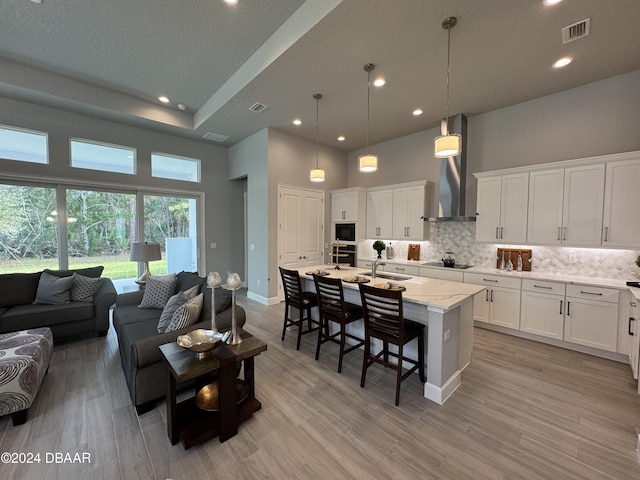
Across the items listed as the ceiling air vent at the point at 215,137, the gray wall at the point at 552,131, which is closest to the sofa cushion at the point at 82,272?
the ceiling air vent at the point at 215,137

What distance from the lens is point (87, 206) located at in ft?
15.6

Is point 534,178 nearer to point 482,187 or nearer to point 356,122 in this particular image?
point 482,187

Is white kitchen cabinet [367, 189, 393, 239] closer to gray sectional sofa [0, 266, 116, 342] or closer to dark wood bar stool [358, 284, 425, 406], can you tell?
dark wood bar stool [358, 284, 425, 406]

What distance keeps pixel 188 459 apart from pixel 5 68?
533 centimetres

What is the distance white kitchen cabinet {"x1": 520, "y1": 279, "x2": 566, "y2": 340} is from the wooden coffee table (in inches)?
144

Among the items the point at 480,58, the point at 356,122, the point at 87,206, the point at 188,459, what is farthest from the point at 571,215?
the point at 87,206

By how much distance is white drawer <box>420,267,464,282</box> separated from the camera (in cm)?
416

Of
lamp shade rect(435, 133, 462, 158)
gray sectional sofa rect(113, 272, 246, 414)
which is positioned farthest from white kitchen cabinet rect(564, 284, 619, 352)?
gray sectional sofa rect(113, 272, 246, 414)

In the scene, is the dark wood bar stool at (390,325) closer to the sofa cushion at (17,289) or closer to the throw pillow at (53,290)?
the throw pillow at (53,290)

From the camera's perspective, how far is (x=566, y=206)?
136 inches

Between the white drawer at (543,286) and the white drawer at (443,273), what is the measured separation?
0.82 m

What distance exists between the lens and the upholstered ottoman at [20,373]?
6.32ft

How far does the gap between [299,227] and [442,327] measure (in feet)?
12.8

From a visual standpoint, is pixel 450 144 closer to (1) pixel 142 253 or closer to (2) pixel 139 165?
(1) pixel 142 253
